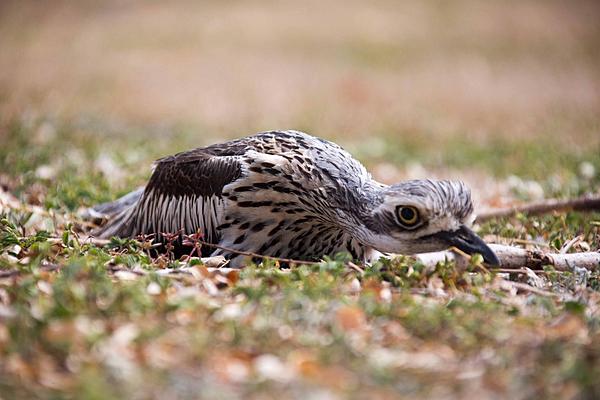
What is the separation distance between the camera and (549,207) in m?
6.41

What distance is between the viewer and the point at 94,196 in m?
6.76

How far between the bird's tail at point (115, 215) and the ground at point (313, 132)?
192 millimetres

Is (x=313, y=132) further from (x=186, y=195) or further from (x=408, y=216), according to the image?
(x=408, y=216)

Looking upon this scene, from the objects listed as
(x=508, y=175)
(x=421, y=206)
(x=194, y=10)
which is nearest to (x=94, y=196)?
(x=421, y=206)

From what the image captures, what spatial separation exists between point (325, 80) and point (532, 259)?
1333 centimetres

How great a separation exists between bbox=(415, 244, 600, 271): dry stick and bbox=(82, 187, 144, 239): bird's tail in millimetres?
2432

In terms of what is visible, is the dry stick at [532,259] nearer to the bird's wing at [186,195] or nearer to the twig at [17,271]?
the bird's wing at [186,195]

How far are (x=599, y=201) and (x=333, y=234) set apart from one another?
2466mm

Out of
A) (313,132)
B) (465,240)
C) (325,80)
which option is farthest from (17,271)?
(325,80)

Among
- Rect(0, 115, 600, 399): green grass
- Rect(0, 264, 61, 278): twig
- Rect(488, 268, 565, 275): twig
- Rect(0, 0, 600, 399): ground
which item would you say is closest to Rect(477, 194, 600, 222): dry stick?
Rect(0, 0, 600, 399): ground

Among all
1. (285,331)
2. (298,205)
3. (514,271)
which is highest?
(298,205)

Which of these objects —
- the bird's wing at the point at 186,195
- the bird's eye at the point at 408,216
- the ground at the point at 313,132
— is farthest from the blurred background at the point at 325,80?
the bird's eye at the point at 408,216

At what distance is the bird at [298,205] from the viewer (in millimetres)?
4473

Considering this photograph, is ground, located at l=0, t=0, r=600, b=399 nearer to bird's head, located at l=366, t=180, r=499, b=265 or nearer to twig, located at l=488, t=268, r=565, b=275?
twig, located at l=488, t=268, r=565, b=275
